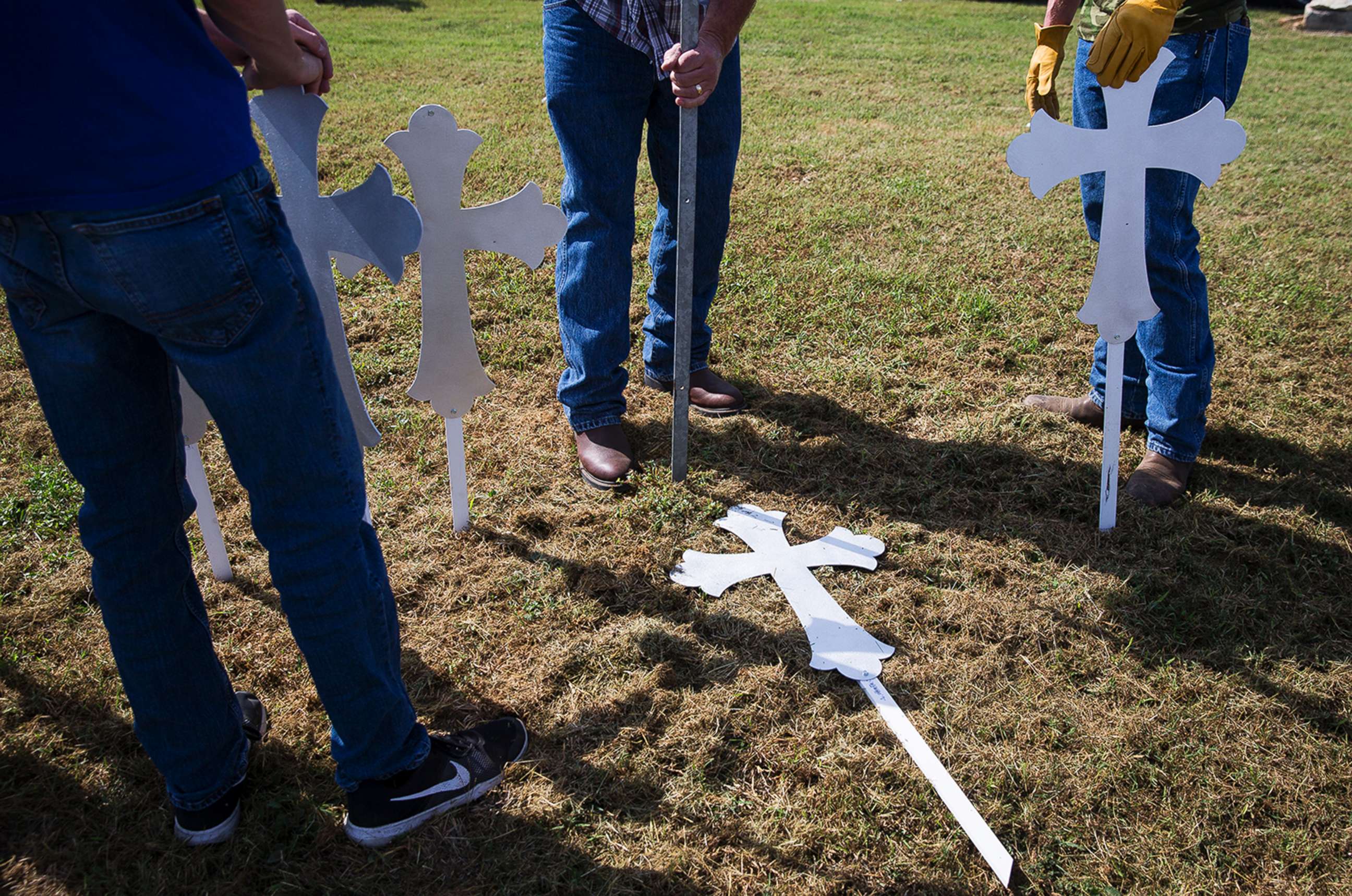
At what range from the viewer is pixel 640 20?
2.56m

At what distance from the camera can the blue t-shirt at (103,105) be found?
1133 mm

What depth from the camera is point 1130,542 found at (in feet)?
8.56

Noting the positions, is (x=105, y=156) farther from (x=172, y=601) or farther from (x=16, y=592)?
(x=16, y=592)

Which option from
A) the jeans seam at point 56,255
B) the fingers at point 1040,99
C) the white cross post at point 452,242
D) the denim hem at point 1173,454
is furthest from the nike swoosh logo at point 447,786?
the fingers at point 1040,99

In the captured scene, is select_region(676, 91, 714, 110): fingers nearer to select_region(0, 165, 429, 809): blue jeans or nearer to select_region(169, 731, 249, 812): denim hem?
select_region(0, 165, 429, 809): blue jeans

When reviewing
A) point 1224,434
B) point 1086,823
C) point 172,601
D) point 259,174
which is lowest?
point 1086,823

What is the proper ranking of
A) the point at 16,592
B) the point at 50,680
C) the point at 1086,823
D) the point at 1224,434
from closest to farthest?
→ the point at 1086,823 < the point at 50,680 < the point at 16,592 < the point at 1224,434

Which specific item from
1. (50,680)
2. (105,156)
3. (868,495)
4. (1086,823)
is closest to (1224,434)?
(868,495)

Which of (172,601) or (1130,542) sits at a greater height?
(172,601)

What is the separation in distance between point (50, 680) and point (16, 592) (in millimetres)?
417

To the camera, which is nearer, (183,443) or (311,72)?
(183,443)

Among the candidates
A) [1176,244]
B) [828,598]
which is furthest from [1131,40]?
[828,598]

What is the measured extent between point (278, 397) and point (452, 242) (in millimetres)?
1092

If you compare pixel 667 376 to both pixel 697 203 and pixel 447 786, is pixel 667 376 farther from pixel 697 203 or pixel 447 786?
pixel 447 786
